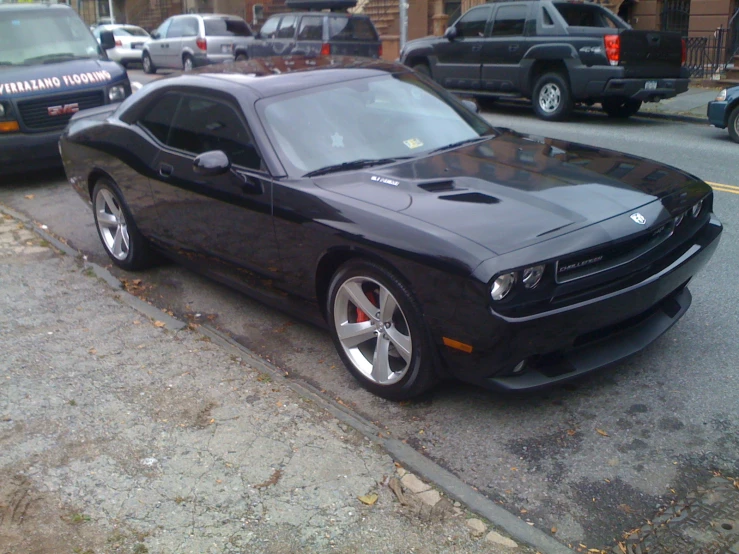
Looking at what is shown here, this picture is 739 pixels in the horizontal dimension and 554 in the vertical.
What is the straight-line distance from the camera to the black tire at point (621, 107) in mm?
13828

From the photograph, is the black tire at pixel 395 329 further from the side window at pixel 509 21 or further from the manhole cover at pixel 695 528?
the side window at pixel 509 21

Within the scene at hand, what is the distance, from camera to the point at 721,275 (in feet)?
19.1

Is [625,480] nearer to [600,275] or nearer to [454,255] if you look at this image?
[600,275]

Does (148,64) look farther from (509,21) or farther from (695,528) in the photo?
(695,528)

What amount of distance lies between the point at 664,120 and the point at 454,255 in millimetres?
11413

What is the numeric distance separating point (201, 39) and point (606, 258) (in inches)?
810

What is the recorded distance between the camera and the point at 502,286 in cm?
364

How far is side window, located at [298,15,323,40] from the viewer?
59.3 ft

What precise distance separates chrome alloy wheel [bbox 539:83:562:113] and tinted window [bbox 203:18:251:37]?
11801mm

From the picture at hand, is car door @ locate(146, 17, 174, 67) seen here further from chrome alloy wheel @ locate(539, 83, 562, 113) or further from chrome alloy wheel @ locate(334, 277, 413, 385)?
chrome alloy wheel @ locate(334, 277, 413, 385)

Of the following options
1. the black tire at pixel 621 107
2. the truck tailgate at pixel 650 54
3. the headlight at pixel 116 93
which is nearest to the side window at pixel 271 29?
the black tire at pixel 621 107

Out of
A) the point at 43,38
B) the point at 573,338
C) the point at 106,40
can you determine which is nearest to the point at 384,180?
the point at 573,338

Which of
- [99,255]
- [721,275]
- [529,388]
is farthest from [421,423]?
[99,255]

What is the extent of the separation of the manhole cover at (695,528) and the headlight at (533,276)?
1.08m
